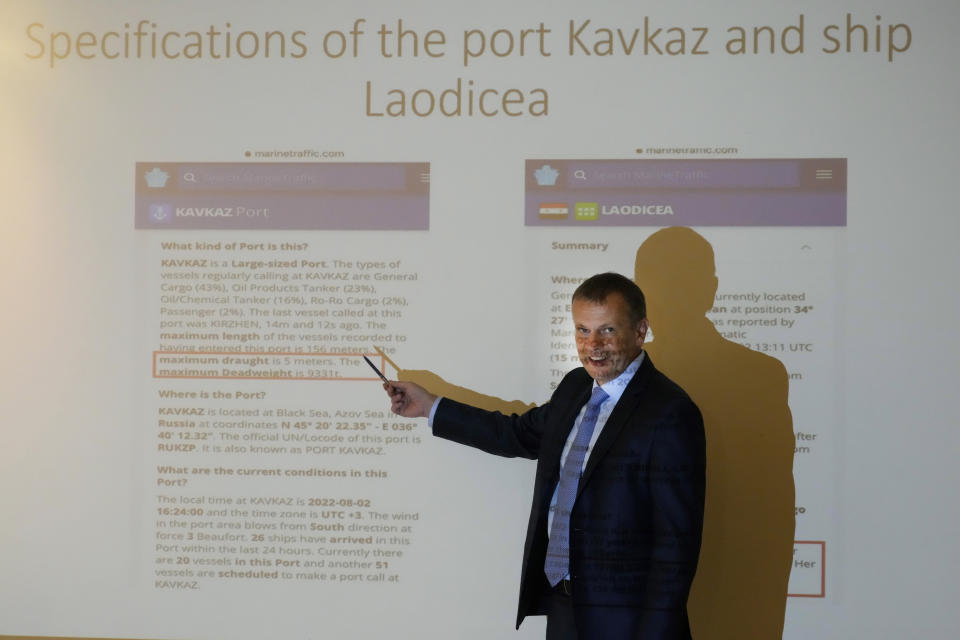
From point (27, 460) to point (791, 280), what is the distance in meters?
2.58

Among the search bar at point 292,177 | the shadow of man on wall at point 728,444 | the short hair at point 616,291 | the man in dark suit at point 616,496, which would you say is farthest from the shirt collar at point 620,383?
the search bar at point 292,177

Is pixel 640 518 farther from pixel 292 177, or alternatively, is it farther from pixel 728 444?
pixel 292 177

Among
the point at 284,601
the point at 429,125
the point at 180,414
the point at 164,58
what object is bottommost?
the point at 284,601

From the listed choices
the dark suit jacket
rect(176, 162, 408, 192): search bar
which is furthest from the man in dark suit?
rect(176, 162, 408, 192): search bar

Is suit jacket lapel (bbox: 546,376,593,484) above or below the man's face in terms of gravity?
below

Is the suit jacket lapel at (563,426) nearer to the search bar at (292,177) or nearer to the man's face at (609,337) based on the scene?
the man's face at (609,337)

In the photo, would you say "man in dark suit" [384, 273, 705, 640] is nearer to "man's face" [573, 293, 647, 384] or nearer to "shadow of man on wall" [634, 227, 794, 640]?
"man's face" [573, 293, 647, 384]

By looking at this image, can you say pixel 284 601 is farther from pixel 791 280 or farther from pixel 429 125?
pixel 791 280

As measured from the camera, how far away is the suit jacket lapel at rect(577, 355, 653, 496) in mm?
2059

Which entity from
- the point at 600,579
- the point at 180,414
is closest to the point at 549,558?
the point at 600,579

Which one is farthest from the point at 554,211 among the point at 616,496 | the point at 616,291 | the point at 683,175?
the point at 616,496

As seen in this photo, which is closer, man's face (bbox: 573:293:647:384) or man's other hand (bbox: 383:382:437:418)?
man's face (bbox: 573:293:647:384)

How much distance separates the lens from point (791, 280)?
106 inches

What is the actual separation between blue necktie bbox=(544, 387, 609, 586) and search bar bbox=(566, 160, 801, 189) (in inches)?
33.9
